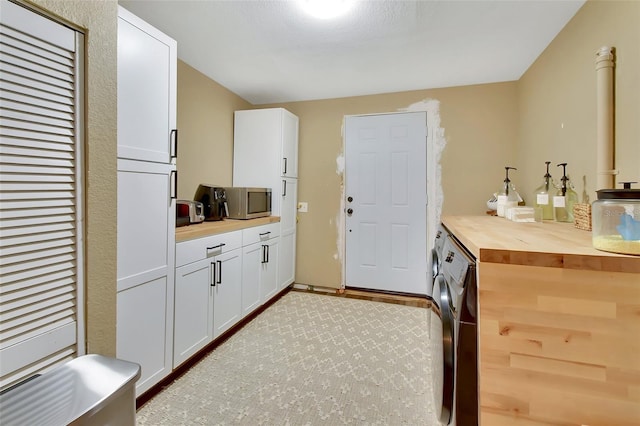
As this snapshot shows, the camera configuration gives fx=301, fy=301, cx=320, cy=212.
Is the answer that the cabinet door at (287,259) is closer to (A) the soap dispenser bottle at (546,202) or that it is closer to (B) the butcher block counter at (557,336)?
(A) the soap dispenser bottle at (546,202)

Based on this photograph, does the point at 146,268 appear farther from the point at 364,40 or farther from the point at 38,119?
the point at 364,40

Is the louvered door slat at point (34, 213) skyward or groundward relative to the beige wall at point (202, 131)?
groundward

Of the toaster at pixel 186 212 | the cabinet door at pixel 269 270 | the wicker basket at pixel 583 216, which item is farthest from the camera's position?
the cabinet door at pixel 269 270

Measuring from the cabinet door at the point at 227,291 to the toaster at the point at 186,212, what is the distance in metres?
0.34

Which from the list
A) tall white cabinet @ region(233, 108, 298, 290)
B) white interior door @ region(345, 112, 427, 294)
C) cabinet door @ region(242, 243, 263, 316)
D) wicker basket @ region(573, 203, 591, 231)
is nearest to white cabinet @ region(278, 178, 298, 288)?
tall white cabinet @ region(233, 108, 298, 290)

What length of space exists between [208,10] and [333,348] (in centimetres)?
242

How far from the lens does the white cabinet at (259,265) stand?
2.61 metres

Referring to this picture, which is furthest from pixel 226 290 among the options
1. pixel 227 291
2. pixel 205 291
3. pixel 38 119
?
pixel 38 119

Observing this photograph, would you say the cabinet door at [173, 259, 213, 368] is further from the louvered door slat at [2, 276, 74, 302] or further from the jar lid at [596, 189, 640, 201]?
the jar lid at [596, 189, 640, 201]

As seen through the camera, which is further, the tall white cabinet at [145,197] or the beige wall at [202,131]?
the beige wall at [202,131]

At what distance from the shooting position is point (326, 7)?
5.83 ft

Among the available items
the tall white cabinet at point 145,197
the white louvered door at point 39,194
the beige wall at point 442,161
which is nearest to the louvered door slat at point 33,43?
the white louvered door at point 39,194

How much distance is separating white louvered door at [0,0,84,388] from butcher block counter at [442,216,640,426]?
49.7 inches

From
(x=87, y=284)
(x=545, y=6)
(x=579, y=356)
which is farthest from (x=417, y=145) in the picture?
(x=87, y=284)
